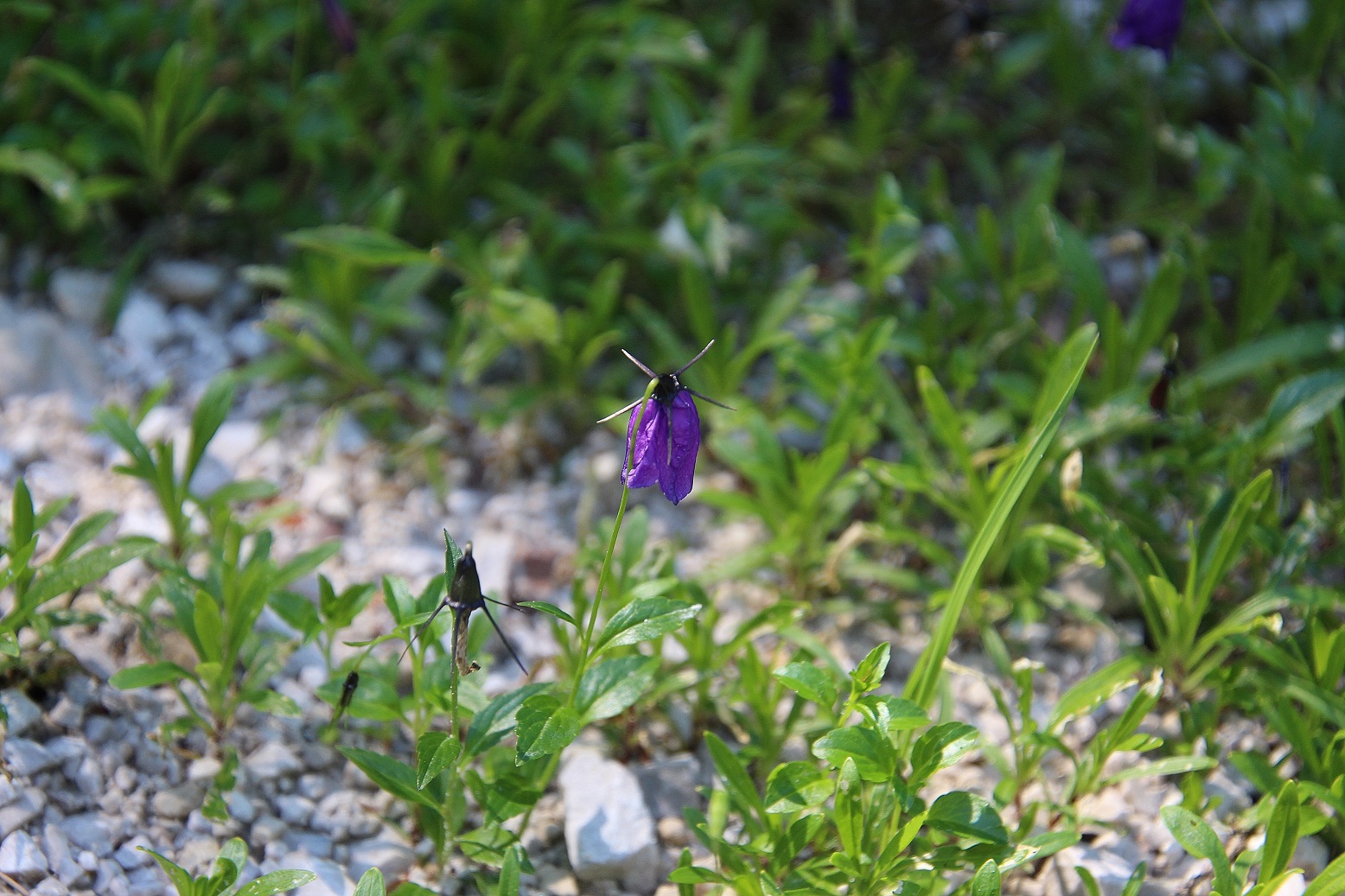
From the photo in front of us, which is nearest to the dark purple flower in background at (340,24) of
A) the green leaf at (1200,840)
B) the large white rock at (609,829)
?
A: the large white rock at (609,829)

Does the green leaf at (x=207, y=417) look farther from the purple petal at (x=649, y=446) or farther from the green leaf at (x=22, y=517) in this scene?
the purple petal at (x=649, y=446)

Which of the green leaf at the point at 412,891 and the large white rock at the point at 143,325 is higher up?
the large white rock at the point at 143,325

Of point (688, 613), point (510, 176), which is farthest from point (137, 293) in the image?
point (688, 613)

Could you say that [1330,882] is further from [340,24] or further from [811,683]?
[340,24]

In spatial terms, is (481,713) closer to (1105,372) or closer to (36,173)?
(1105,372)

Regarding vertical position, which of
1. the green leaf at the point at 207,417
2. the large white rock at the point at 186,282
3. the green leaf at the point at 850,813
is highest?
the large white rock at the point at 186,282

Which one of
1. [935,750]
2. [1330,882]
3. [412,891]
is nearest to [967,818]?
[935,750]
